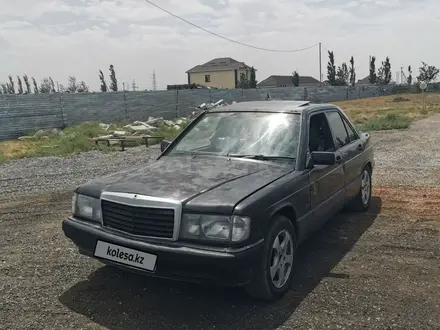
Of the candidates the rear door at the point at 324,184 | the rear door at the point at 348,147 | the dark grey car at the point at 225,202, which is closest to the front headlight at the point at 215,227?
the dark grey car at the point at 225,202

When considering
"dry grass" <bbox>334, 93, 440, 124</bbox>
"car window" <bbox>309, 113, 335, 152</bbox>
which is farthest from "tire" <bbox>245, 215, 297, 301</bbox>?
"dry grass" <bbox>334, 93, 440, 124</bbox>

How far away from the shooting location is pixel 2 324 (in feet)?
10.3

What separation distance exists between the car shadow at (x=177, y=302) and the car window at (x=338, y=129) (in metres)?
Answer: 1.48

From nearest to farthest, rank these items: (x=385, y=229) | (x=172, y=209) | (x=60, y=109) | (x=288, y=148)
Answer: (x=172, y=209) < (x=288, y=148) < (x=385, y=229) < (x=60, y=109)

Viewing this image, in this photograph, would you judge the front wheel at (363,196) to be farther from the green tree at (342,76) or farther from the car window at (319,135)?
the green tree at (342,76)

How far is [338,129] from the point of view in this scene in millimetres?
5207

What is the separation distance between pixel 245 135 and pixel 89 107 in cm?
1791

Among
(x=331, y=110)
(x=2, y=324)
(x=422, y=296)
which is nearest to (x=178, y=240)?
(x=2, y=324)

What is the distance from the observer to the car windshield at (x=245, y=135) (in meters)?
4.10

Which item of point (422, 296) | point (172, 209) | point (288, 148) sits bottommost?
point (422, 296)

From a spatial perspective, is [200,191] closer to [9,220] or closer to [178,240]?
[178,240]

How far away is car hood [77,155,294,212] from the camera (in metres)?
3.17

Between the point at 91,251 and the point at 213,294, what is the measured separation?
1039 mm

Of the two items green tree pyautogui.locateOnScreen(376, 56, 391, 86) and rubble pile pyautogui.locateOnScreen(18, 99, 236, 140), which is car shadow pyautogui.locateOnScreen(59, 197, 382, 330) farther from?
green tree pyautogui.locateOnScreen(376, 56, 391, 86)
